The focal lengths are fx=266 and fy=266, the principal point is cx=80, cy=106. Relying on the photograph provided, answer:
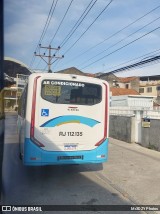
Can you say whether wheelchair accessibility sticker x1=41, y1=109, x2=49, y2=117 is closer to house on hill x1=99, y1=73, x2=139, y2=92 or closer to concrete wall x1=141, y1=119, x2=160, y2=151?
concrete wall x1=141, y1=119, x2=160, y2=151

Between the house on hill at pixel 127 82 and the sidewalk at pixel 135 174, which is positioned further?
the house on hill at pixel 127 82

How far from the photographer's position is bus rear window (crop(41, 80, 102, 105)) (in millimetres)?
7184

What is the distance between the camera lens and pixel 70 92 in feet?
24.5

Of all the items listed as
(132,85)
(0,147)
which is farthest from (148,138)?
(132,85)

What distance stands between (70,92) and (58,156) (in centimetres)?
179

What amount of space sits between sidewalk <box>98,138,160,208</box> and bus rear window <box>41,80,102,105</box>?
239 cm

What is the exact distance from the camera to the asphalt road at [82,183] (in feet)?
19.3

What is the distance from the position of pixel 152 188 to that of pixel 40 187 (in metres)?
2.88

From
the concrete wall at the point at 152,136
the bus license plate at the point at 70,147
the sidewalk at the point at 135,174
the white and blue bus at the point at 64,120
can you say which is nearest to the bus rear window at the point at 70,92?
the white and blue bus at the point at 64,120

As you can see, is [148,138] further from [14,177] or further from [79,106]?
[14,177]

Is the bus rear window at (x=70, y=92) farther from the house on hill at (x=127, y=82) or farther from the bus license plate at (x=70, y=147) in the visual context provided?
the house on hill at (x=127, y=82)

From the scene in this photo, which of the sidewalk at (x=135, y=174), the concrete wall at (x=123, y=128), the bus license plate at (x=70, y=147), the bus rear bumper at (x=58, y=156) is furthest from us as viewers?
the concrete wall at (x=123, y=128)

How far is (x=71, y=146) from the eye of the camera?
738 centimetres

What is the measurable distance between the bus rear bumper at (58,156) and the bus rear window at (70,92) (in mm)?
1282
